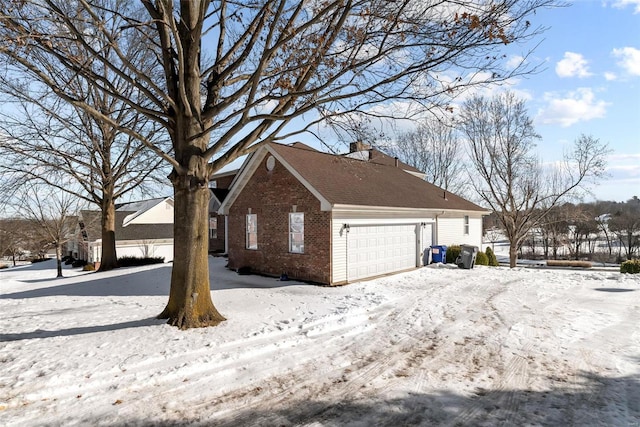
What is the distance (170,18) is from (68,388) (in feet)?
18.5

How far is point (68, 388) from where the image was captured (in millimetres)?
4445

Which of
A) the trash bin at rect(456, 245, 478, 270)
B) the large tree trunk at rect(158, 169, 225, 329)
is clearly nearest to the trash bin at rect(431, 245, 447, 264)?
the trash bin at rect(456, 245, 478, 270)

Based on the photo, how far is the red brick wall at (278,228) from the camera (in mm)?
12406

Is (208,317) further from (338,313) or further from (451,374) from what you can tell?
(451,374)

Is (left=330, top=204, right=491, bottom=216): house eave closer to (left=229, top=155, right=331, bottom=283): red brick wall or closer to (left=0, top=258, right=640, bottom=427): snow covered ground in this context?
(left=229, top=155, right=331, bottom=283): red brick wall

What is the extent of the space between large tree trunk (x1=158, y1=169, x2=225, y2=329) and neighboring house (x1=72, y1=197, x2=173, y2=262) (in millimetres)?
25895

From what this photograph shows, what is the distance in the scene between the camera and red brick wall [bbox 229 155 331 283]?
12.4 meters

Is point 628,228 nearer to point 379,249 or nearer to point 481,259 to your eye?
point 481,259

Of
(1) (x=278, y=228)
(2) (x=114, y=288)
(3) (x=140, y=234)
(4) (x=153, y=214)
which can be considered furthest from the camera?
(4) (x=153, y=214)

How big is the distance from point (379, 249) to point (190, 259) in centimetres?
864

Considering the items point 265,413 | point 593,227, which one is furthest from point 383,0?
point 593,227

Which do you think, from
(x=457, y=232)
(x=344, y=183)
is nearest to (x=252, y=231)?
(x=344, y=183)

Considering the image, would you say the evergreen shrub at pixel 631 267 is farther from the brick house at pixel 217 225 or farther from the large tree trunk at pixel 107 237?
the large tree trunk at pixel 107 237

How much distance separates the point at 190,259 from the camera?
7035 millimetres
